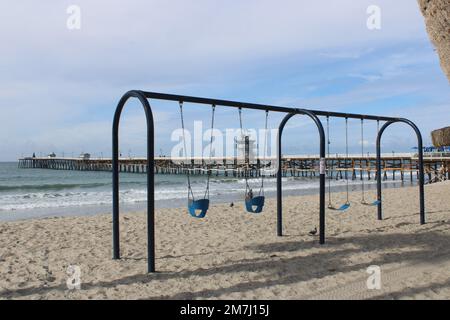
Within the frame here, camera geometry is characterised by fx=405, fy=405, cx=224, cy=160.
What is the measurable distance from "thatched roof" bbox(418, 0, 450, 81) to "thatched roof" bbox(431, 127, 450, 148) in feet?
6.26

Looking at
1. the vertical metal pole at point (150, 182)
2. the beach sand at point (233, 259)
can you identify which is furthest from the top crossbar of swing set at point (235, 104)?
the beach sand at point (233, 259)

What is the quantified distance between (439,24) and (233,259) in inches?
158

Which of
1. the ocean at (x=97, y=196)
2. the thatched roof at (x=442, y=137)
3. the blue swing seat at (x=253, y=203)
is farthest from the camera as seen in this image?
the ocean at (x=97, y=196)

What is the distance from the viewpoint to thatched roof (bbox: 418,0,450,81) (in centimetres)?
442

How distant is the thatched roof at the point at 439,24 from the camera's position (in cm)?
442

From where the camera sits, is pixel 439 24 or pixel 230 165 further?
pixel 230 165

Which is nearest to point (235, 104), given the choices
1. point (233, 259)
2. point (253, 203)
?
point (253, 203)

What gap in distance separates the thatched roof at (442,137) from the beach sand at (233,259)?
165 centimetres

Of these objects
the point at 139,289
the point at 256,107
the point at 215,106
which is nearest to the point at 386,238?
the point at 256,107

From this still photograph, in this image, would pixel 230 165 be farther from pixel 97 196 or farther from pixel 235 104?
pixel 235 104

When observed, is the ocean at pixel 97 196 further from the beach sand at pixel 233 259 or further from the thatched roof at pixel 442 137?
the thatched roof at pixel 442 137

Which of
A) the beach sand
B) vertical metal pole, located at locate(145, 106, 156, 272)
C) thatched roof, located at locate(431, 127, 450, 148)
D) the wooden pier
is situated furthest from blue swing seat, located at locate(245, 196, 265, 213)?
the wooden pier

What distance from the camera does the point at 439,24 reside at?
4.56 meters
